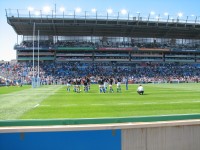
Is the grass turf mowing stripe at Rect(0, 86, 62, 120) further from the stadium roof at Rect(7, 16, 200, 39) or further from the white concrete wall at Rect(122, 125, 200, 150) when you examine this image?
the stadium roof at Rect(7, 16, 200, 39)

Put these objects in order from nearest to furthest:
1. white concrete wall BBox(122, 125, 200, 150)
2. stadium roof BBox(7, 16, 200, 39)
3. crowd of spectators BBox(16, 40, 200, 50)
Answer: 1. white concrete wall BBox(122, 125, 200, 150)
2. stadium roof BBox(7, 16, 200, 39)
3. crowd of spectators BBox(16, 40, 200, 50)

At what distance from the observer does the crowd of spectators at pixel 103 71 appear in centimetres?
6794

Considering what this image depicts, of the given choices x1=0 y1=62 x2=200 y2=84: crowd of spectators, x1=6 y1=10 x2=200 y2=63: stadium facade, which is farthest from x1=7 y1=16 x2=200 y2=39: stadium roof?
x1=0 y1=62 x2=200 y2=84: crowd of spectators

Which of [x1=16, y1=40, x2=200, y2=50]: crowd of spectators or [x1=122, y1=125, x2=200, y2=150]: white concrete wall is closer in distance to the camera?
[x1=122, y1=125, x2=200, y2=150]: white concrete wall

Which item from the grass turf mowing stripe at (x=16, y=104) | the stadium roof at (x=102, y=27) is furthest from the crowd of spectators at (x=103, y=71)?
the grass turf mowing stripe at (x=16, y=104)

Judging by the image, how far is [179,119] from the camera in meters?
5.74

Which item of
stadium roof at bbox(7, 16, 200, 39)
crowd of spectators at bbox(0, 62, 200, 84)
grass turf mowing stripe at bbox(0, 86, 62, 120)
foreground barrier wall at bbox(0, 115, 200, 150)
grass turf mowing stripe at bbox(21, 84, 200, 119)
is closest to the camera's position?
foreground barrier wall at bbox(0, 115, 200, 150)

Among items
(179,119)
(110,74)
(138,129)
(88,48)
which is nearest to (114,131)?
(138,129)

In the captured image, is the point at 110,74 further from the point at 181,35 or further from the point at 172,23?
the point at 181,35

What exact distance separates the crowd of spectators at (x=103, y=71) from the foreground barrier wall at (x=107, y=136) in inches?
2290

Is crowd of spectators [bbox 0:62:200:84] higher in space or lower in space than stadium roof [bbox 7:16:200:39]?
lower

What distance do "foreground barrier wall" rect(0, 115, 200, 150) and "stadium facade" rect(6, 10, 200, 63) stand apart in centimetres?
6820

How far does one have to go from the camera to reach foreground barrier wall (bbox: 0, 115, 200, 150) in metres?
4.97

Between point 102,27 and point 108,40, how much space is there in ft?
25.8
